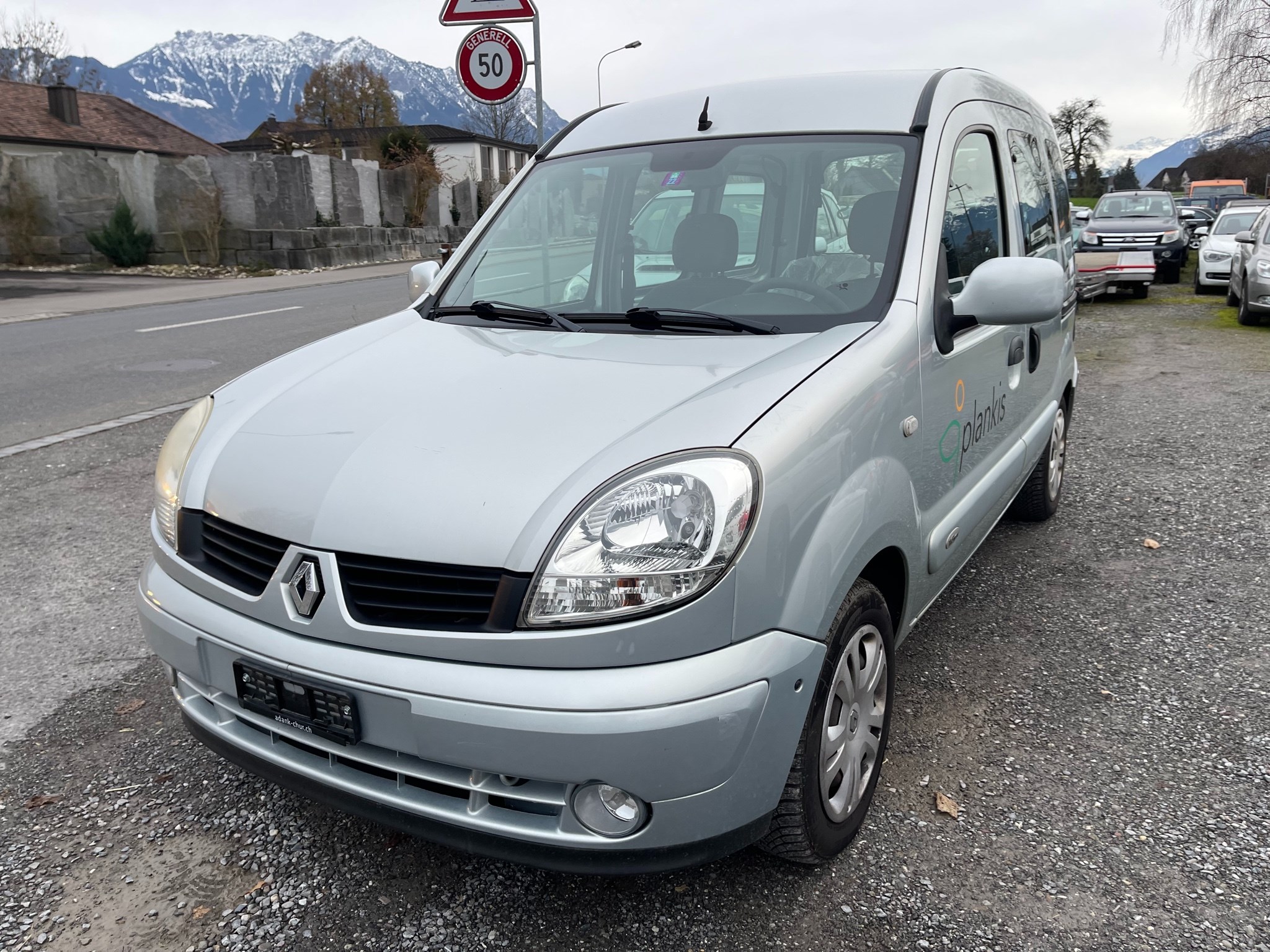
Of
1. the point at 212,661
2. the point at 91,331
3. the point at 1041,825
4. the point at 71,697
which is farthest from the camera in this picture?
the point at 91,331

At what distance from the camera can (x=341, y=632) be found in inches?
76.5

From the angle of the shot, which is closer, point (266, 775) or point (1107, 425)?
point (266, 775)

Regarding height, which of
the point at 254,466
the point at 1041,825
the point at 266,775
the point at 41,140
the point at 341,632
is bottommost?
the point at 1041,825

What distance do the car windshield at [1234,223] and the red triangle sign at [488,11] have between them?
1482cm

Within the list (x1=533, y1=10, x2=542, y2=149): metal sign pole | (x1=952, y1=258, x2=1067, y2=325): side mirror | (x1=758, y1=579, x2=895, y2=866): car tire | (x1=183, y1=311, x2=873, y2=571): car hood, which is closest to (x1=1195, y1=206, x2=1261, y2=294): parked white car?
(x1=533, y1=10, x2=542, y2=149): metal sign pole

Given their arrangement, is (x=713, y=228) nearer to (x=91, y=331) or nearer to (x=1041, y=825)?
(x=1041, y=825)

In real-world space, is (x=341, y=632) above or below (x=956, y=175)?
below

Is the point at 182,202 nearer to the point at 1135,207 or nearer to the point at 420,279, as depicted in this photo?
the point at 1135,207

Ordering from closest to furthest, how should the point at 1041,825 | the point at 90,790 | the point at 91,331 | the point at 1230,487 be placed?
the point at 1041,825 < the point at 90,790 < the point at 1230,487 < the point at 91,331

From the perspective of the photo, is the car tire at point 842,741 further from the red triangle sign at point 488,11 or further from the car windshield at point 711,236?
the red triangle sign at point 488,11

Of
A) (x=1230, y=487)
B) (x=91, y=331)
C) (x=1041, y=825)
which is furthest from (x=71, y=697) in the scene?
(x=91, y=331)

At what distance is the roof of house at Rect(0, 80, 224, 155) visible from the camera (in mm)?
36219

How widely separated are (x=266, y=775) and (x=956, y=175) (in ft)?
8.50

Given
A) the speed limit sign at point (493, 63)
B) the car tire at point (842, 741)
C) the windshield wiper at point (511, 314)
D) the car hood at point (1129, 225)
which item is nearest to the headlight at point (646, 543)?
the car tire at point (842, 741)
